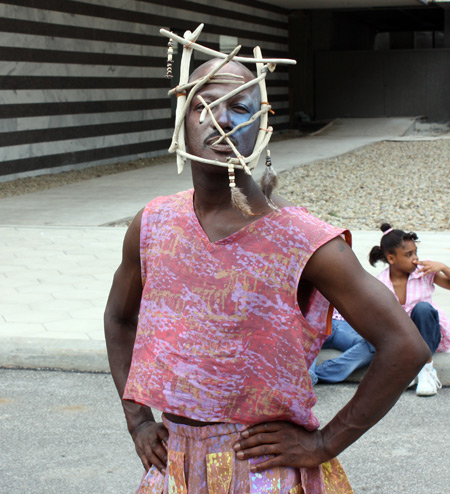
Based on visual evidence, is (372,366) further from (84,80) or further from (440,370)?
(84,80)

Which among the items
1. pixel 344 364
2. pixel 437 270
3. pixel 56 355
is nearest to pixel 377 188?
pixel 437 270

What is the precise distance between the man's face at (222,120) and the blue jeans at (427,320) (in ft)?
11.9

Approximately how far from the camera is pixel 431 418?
4875mm

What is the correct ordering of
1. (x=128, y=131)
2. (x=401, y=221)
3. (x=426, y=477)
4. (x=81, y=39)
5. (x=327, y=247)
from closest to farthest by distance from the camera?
(x=327, y=247)
(x=426, y=477)
(x=401, y=221)
(x=81, y=39)
(x=128, y=131)

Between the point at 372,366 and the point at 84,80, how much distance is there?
15818mm

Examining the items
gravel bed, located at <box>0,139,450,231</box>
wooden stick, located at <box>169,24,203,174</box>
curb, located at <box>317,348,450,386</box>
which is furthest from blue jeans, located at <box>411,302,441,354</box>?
gravel bed, located at <box>0,139,450,231</box>

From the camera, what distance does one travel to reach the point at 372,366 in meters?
1.89

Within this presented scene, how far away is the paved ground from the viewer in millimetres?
4078

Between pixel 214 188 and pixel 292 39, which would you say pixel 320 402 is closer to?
pixel 214 188

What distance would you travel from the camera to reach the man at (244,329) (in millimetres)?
1824

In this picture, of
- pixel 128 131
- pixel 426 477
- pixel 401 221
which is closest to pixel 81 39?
pixel 128 131

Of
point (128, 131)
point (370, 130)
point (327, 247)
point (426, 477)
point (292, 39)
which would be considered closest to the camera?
point (327, 247)

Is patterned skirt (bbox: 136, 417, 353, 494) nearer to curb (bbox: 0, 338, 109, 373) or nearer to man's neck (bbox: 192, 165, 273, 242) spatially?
man's neck (bbox: 192, 165, 273, 242)

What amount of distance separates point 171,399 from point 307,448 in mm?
308
